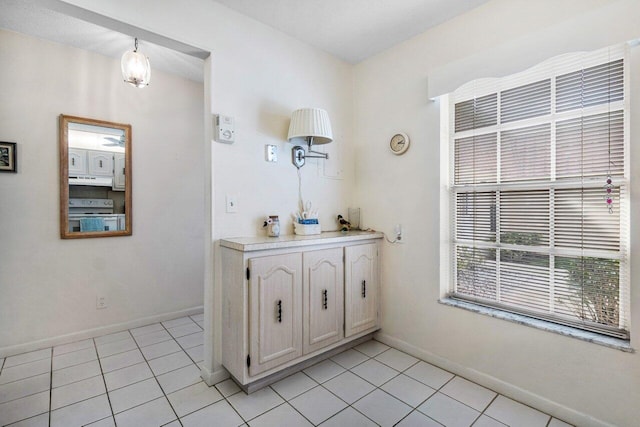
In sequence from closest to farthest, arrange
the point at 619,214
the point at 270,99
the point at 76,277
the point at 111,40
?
the point at 619,214 → the point at 270,99 → the point at 111,40 → the point at 76,277

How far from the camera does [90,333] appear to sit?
2.72 metres

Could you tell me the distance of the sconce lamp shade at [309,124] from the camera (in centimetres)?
221

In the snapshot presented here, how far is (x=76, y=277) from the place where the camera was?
2.67m

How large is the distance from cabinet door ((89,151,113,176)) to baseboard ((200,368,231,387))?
2.01 meters

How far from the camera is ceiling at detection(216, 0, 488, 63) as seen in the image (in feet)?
6.68

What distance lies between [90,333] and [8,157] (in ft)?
5.31

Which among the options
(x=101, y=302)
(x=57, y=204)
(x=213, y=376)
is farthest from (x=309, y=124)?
(x=101, y=302)

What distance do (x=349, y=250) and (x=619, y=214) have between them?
Result: 1.59 metres

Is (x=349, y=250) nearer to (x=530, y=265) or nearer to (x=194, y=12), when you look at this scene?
(x=530, y=265)

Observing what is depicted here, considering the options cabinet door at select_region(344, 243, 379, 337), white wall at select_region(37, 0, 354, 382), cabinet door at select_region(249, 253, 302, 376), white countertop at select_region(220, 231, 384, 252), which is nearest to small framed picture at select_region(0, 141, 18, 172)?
white wall at select_region(37, 0, 354, 382)

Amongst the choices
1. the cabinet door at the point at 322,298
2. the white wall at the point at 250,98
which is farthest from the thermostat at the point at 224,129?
the cabinet door at the point at 322,298

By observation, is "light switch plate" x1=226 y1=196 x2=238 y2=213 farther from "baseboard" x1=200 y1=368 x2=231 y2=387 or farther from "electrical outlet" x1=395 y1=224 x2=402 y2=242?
"electrical outlet" x1=395 y1=224 x2=402 y2=242

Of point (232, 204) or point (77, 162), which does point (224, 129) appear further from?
point (77, 162)

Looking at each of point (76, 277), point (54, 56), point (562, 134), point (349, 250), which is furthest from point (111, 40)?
point (562, 134)
